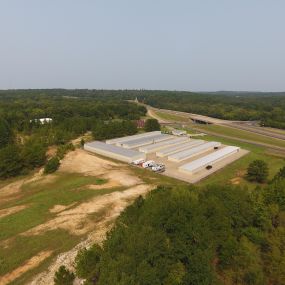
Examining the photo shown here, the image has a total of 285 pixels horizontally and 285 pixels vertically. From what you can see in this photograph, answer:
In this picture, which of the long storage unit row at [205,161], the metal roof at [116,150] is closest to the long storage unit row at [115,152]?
the metal roof at [116,150]

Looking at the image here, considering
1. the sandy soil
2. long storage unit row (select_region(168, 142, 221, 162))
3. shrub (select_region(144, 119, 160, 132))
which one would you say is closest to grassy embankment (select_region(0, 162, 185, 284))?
the sandy soil

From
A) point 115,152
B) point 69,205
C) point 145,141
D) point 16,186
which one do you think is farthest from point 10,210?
point 145,141

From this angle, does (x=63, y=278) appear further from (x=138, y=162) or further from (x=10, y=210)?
(x=138, y=162)

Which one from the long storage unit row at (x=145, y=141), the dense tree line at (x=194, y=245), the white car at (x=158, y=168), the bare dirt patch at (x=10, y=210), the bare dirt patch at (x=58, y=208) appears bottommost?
the long storage unit row at (x=145, y=141)

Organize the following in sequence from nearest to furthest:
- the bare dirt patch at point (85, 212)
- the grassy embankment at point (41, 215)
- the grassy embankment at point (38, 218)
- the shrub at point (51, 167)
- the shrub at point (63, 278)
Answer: the shrub at point (63, 278)
the grassy embankment at point (41, 215)
the grassy embankment at point (38, 218)
the bare dirt patch at point (85, 212)
the shrub at point (51, 167)

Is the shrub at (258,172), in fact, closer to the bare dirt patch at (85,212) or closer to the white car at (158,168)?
the white car at (158,168)

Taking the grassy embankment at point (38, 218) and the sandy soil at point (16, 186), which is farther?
the sandy soil at point (16, 186)
